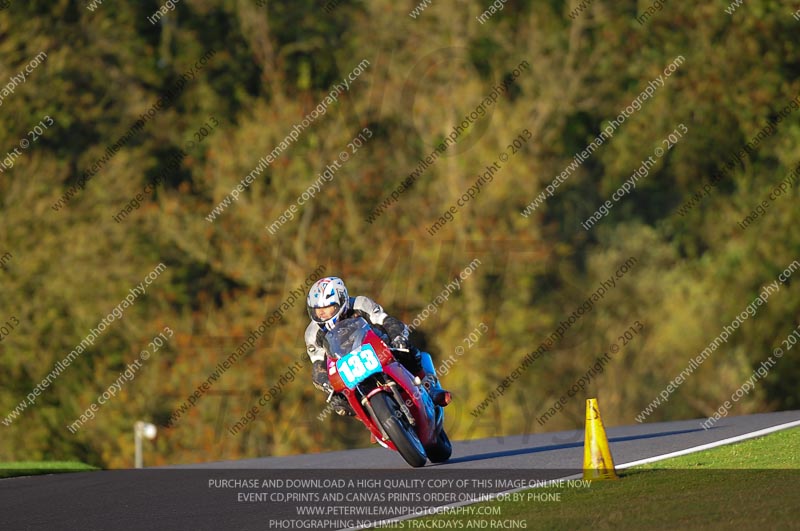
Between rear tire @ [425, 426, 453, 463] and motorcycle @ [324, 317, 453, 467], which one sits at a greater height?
motorcycle @ [324, 317, 453, 467]

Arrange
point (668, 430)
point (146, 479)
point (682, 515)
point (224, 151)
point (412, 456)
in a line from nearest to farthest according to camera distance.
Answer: point (682, 515) < point (412, 456) < point (146, 479) < point (668, 430) < point (224, 151)

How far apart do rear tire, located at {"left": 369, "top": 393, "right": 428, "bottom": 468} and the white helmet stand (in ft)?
2.97

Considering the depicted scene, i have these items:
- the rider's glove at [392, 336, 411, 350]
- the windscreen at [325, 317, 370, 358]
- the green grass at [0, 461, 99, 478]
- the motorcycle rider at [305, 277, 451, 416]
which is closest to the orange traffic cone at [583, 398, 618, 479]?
the motorcycle rider at [305, 277, 451, 416]

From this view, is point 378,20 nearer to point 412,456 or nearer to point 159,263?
point 159,263

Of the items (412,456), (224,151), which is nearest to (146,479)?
(412,456)

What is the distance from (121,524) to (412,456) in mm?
3064

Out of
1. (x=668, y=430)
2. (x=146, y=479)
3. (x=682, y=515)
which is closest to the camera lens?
(x=682, y=515)

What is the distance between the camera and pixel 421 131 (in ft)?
110

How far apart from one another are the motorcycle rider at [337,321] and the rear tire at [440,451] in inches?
22.9

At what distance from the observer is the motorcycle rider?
13375 mm

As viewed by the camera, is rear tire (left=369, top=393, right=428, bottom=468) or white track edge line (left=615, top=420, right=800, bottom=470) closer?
white track edge line (left=615, top=420, right=800, bottom=470)

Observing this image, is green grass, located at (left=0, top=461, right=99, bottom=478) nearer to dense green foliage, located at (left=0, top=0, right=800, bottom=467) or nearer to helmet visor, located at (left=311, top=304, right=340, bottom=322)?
helmet visor, located at (left=311, top=304, right=340, bottom=322)

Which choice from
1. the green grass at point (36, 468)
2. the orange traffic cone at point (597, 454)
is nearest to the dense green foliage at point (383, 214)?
the green grass at point (36, 468)

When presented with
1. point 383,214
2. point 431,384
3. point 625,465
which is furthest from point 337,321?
point 383,214
